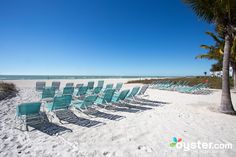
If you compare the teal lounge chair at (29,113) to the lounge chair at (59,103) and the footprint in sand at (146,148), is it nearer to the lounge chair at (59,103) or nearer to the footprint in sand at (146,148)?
the lounge chair at (59,103)

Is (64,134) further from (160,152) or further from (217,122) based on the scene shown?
(217,122)

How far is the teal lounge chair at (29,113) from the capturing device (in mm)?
4133

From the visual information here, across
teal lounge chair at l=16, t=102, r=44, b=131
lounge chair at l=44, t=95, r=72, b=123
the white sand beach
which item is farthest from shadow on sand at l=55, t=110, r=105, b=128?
teal lounge chair at l=16, t=102, r=44, b=131

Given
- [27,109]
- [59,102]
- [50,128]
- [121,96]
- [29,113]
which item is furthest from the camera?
[121,96]

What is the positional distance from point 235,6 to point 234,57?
26.1 feet

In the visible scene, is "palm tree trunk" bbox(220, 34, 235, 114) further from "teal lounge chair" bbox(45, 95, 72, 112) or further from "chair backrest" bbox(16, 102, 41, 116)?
"chair backrest" bbox(16, 102, 41, 116)

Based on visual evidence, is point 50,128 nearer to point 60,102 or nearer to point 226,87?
point 60,102

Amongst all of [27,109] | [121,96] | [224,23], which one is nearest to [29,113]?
[27,109]

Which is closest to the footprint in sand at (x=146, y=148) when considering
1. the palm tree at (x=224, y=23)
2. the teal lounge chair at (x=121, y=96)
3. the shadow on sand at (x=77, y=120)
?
the shadow on sand at (x=77, y=120)

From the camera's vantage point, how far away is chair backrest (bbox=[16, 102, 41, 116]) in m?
4.11

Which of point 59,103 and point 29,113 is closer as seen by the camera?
point 29,113

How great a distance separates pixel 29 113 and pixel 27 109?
0.59 feet

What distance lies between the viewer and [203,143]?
3.19 meters

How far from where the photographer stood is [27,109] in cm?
422
